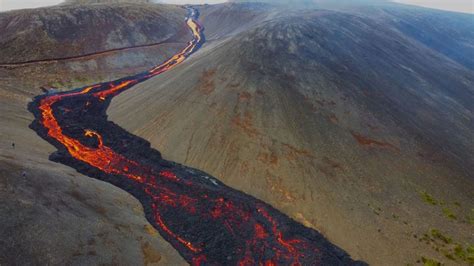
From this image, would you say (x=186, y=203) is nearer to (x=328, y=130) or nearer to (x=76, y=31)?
(x=328, y=130)

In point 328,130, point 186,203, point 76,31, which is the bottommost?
point 186,203

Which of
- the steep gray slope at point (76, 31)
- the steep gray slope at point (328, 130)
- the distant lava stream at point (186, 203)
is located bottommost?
the distant lava stream at point (186, 203)

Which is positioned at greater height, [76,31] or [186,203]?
[76,31]

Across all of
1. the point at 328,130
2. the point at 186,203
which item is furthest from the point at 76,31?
the point at 328,130

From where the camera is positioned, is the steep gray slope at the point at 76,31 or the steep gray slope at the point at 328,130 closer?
the steep gray slope at the point at 328,130

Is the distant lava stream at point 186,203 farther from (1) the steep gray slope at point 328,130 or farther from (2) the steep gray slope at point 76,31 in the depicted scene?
(2) the steep gray slope at point 76,31

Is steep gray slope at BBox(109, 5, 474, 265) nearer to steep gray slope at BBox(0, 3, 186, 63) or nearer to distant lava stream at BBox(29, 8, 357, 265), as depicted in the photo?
distant lava stream at BBox(29, 8, 357, 265)

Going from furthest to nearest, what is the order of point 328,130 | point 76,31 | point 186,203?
point 76,31 → point 328,130 → point 186,203

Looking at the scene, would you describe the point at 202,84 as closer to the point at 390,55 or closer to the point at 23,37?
the point at 390,55

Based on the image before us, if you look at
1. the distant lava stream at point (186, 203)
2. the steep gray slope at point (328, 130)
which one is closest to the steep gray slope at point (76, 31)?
the distant lava stream at point (186, 203)
